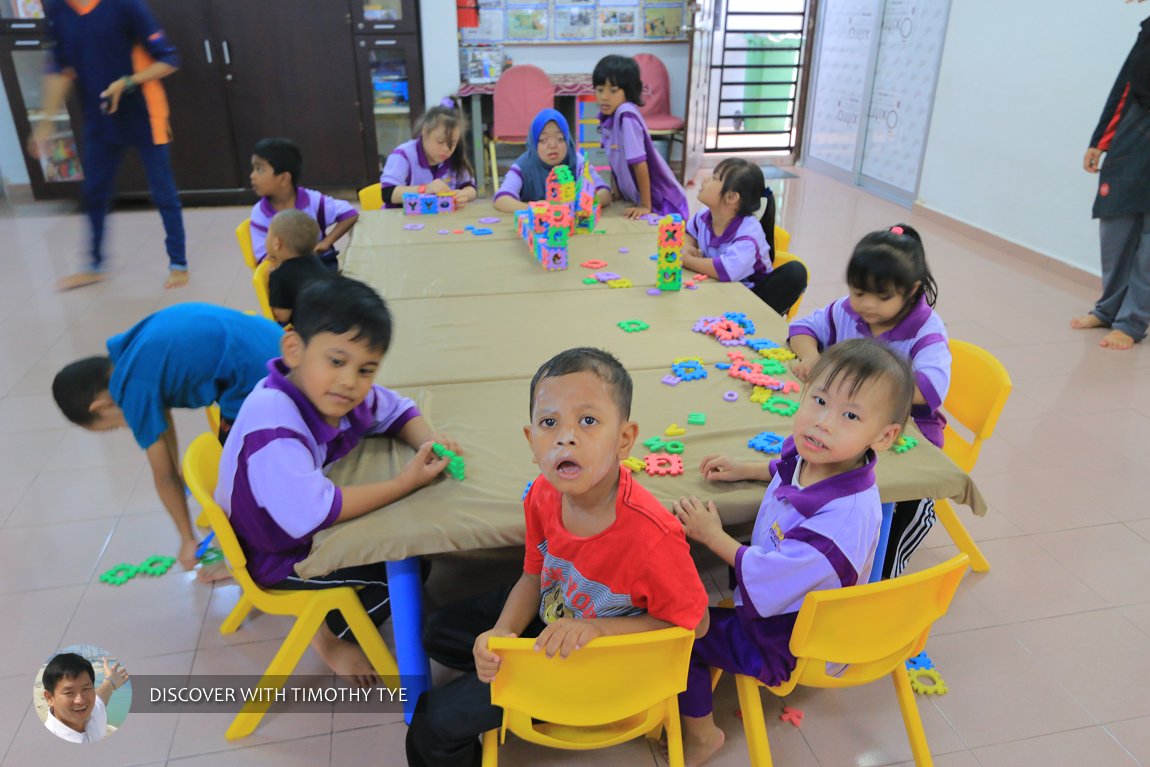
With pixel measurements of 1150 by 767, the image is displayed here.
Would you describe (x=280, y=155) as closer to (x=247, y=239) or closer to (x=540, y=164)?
(x=247, y=239)

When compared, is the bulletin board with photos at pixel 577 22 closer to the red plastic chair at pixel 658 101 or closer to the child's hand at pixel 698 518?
the red plastic chair at pixel 658 101

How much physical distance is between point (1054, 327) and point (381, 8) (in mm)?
4968

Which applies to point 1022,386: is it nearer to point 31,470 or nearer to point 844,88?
point 31,470

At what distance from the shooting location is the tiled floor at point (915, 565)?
5.65 ft

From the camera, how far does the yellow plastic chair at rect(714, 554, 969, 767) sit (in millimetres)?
1283

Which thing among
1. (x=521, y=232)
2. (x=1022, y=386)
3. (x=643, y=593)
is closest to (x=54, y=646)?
(x=643, y=593)

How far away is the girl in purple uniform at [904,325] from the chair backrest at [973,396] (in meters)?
0.10

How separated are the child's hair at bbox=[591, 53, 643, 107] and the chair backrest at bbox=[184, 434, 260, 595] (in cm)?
275

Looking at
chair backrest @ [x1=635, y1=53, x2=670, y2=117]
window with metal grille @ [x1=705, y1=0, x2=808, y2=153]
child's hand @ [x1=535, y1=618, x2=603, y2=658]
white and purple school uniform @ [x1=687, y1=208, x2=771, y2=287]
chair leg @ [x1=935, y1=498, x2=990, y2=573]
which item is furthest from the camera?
window with metal grille @ [x1=705, y1=0, x2=808, y2=153]

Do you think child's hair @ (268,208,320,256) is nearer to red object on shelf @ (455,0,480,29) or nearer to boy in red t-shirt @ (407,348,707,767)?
boy in red t-shirt @ (407,348,707,767)

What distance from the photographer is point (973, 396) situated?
6.88 ft

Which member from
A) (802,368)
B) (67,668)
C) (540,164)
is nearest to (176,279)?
(540,164)

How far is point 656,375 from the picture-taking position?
6.55ft

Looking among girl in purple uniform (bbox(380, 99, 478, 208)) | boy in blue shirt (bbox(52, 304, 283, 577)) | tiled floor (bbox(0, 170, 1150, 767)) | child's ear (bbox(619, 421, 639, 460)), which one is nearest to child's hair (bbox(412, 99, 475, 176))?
girl in purple uniform (bbox(380, 99, 478, 208))
